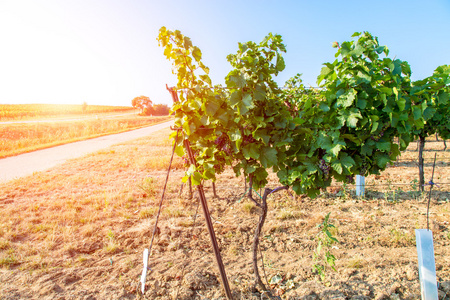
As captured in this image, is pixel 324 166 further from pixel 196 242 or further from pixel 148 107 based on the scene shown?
pixel 148 107

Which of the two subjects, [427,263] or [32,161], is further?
[32,161]

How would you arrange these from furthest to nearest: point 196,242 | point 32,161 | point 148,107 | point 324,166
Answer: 1. point 148,107
2. point 32,161
3. point 196,242
4. point 324,166

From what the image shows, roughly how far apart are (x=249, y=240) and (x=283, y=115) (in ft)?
7.65

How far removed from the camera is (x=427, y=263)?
8.12 feet

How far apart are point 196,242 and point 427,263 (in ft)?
8.68

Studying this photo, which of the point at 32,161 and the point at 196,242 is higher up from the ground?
the point at 32,161

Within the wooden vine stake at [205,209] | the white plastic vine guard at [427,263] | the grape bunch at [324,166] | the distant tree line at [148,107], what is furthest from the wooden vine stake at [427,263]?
the distant tree line at [148,107]

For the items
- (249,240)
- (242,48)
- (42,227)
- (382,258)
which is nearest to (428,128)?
(382,258)

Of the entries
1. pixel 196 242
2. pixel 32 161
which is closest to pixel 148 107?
pixel 32 161

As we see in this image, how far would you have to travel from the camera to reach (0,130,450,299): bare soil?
9.62 ft

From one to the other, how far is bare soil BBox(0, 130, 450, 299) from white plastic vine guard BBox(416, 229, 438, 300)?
1.12 ft

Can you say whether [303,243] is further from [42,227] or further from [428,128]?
[428,128]

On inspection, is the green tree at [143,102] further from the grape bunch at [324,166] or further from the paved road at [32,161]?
the grape bunch at [324,166]

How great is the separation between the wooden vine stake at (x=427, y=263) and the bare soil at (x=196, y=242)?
34 centimetres
